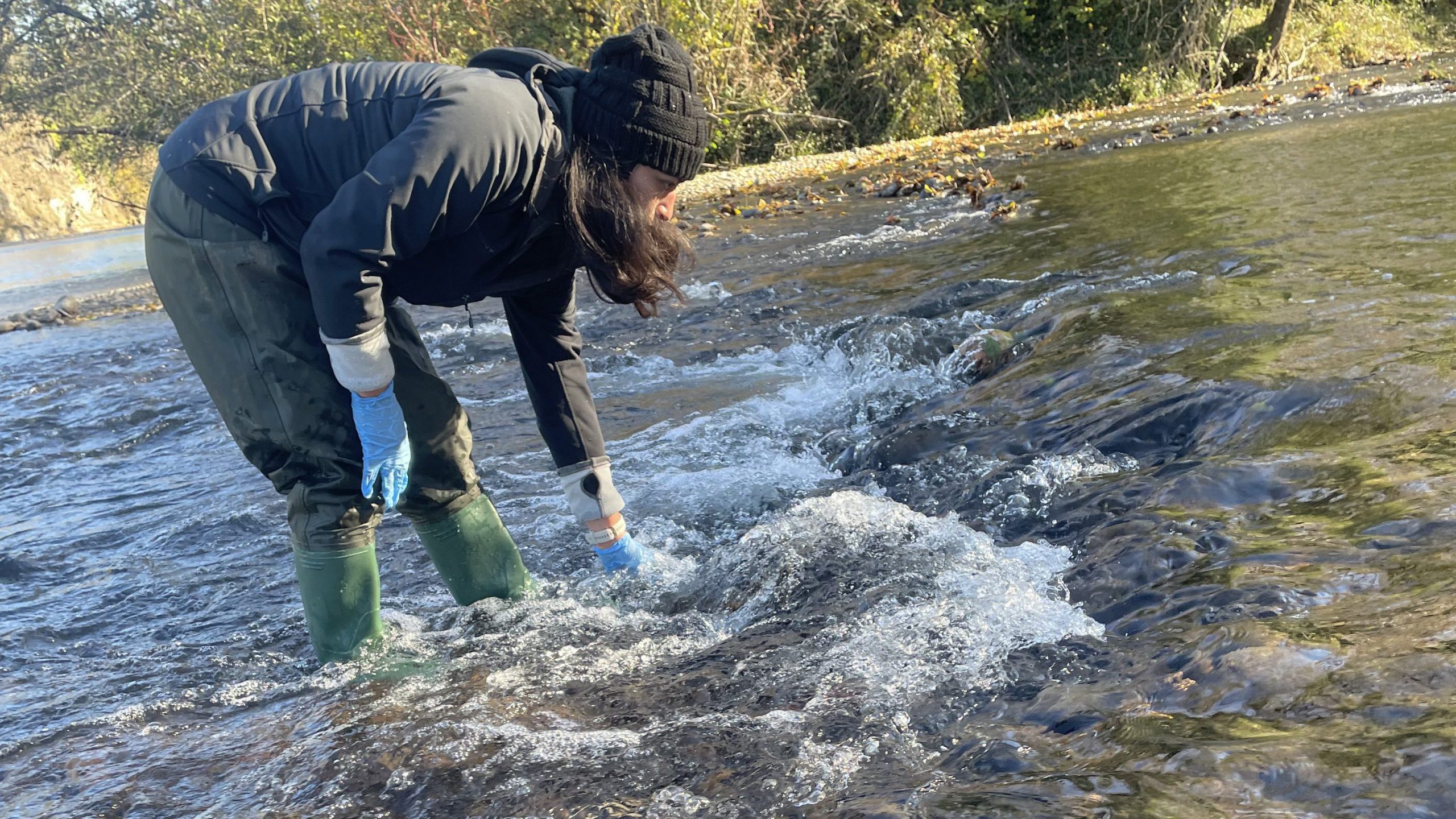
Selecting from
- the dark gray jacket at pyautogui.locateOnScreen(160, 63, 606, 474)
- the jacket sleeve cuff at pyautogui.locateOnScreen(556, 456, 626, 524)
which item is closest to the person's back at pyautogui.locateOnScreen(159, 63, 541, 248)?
the dark gray jacket at pyautogui.locateOnScreen(160, 63, 606, 474)

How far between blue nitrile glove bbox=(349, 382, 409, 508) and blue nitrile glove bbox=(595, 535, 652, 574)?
0.73 meters

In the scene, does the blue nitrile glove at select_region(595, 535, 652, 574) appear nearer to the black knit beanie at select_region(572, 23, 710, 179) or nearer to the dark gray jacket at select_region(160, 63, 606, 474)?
the dark gray jacket at select_region(160, 63, 606, 474)

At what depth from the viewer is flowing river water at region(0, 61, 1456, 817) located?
6.42 feet

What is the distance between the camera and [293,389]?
253 cm

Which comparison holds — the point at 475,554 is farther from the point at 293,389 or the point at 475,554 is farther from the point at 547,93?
the point at 547,93

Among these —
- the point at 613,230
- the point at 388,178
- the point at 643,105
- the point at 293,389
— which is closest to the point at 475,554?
the point at 293,389

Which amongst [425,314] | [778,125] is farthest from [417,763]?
[778,125]

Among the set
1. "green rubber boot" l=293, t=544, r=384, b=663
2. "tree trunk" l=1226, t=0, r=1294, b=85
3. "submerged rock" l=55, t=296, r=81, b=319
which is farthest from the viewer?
"tree trunk" l=1226, t=0, r=1294, b=85

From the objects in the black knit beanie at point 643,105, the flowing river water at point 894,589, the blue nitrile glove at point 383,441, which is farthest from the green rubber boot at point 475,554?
the black knit beanie at point 643,105

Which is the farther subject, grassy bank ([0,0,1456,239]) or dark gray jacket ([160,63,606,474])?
grassy bank ([0,0,1456,239])

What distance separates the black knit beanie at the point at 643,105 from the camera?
2.37 metres

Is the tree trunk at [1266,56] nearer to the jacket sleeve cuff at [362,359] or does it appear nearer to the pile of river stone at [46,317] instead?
the pile of river stone at [46,317]

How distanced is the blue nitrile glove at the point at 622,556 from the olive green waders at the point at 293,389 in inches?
22.7

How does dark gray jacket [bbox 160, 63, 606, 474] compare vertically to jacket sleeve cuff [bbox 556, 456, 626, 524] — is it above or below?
above
